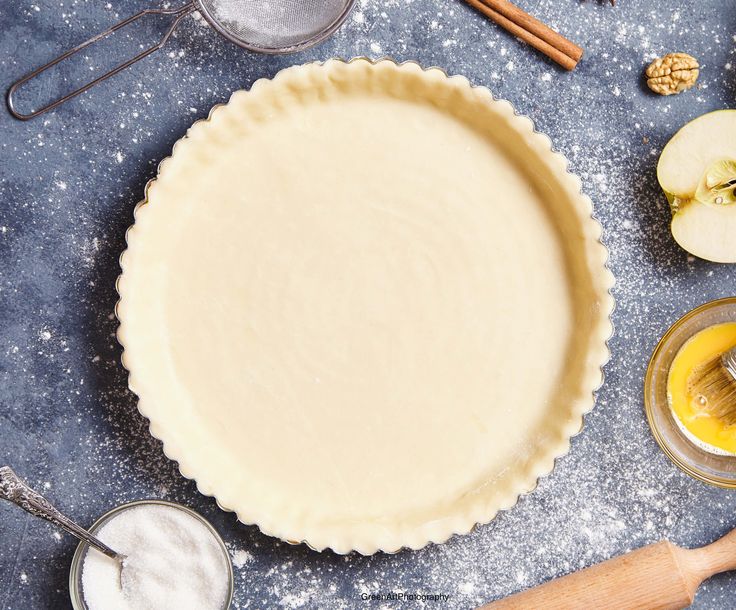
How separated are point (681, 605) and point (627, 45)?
0.85 m

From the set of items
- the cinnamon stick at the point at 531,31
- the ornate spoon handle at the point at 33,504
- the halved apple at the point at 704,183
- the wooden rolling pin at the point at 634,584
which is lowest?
the wooden rolling pin at the point at 634,584

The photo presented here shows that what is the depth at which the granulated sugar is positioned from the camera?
104cm

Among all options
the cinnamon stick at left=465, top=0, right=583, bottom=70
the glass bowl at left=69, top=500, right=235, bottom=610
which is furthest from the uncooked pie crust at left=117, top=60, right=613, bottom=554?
the cinnamon stick at left=465, top=0, right=583, bottom=70

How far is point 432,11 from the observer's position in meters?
1.10

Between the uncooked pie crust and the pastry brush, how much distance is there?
8.6 inches

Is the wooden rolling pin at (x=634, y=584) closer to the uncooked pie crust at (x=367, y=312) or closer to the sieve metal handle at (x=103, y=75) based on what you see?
the uncooked pie crust at (x=367, y=312)

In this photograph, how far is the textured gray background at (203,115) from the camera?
3.53 ft

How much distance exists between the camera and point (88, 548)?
3.41 ft

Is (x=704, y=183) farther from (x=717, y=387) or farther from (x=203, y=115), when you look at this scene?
(x=203, y=115)

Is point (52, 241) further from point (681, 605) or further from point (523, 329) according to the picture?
point (681, 605)

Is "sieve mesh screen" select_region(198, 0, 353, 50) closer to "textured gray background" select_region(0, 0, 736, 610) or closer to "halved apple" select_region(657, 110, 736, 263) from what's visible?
"textured gray background" select_region(0, 0, 736, 610)

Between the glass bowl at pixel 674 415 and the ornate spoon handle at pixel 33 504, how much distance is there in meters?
0.83

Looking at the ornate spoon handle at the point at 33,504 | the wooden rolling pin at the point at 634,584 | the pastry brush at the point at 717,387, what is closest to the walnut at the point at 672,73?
the pastry brush at the point at 717,387

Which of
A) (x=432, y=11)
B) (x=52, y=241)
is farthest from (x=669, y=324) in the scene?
(x=52, y=241)
